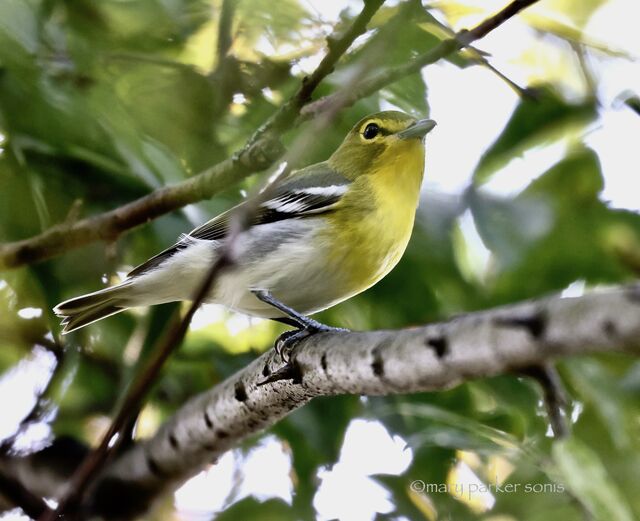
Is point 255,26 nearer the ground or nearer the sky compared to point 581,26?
nearer the ground

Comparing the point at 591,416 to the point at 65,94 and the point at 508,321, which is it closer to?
the point at 508,321

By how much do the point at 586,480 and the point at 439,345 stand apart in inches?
10.7

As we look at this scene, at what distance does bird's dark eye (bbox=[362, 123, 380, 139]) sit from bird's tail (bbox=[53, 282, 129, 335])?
30.5 inches

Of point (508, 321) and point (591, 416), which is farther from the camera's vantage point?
point (591, 416)

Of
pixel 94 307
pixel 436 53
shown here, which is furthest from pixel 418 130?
pixel 94 307

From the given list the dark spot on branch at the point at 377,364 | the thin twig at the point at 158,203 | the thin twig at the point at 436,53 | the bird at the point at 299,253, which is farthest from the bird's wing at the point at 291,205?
the dark spot on branch at the point at 377,364

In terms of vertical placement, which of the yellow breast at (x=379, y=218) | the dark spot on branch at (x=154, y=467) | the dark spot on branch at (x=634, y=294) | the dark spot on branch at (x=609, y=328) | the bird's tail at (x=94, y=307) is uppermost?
the yellow breast at (x=379, y=218)

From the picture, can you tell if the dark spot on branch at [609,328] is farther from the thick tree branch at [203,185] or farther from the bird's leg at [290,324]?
the bird's leg at [290,324]

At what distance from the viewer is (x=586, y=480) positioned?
1.01 m

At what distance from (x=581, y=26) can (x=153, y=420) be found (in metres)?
1.56

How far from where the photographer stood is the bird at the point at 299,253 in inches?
78.4

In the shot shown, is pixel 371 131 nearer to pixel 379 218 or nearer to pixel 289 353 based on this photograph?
pixel 379 218

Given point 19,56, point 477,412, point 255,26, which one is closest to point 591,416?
point 477,412

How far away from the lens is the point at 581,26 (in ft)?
5.49
